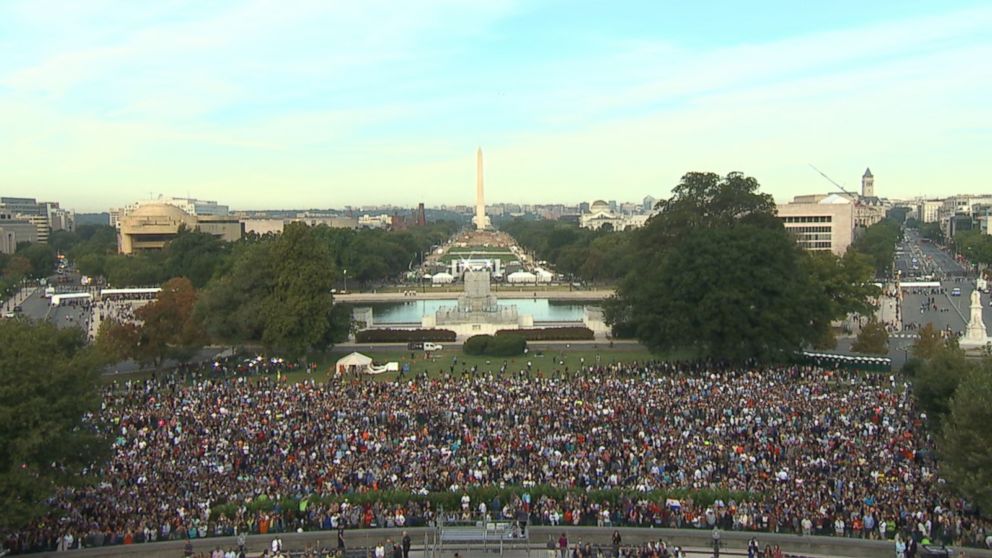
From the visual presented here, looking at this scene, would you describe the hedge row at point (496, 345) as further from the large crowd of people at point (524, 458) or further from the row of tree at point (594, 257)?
the row of tree at point (594, 257)

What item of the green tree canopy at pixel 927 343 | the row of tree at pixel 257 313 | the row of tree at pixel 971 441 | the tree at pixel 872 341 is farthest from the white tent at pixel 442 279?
the row of tree at pixel 971 441

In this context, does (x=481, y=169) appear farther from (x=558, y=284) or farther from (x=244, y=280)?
(x=244, y=280)

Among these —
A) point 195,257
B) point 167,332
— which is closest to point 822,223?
point 195,257

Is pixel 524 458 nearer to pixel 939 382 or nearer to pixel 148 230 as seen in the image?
pixel 939 382

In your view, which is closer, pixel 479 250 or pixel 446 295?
pixel 446 295

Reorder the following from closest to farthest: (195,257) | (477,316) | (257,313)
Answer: (257,313) → (477,316) → (195,257)

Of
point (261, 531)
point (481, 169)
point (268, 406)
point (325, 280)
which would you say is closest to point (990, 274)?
point (325, 280)
